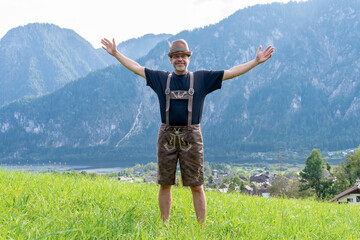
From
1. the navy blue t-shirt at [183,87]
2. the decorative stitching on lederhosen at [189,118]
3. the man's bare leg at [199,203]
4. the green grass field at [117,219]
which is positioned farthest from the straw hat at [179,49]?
the green grass field at [117,219]

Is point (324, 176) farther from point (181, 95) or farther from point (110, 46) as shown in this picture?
point (110, 46)

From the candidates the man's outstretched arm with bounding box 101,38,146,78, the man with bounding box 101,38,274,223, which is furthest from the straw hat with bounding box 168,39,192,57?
the man's outstretched arm with bounding box 101,38,146,78

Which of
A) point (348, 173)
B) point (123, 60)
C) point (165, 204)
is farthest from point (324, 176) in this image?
point (123, 60)

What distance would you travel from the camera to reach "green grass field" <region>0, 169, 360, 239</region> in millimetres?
3504

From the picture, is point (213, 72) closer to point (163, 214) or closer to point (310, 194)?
point (163, 214)

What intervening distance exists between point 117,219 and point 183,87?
209 centimetres

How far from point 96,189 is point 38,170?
2.81 m

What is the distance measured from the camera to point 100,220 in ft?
12.7

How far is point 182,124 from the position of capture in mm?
4598

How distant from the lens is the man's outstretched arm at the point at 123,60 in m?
5.09

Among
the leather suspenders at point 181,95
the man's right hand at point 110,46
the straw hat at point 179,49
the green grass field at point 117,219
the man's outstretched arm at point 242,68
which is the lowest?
the green grass field at point 117,219

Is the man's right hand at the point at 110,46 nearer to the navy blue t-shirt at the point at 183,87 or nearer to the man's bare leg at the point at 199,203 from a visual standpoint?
the navy blue t-shirt at the point at 183,87

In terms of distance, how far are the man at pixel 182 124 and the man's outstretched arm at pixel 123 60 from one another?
0.38 metres

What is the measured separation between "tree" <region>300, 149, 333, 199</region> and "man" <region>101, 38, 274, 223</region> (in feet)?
120
